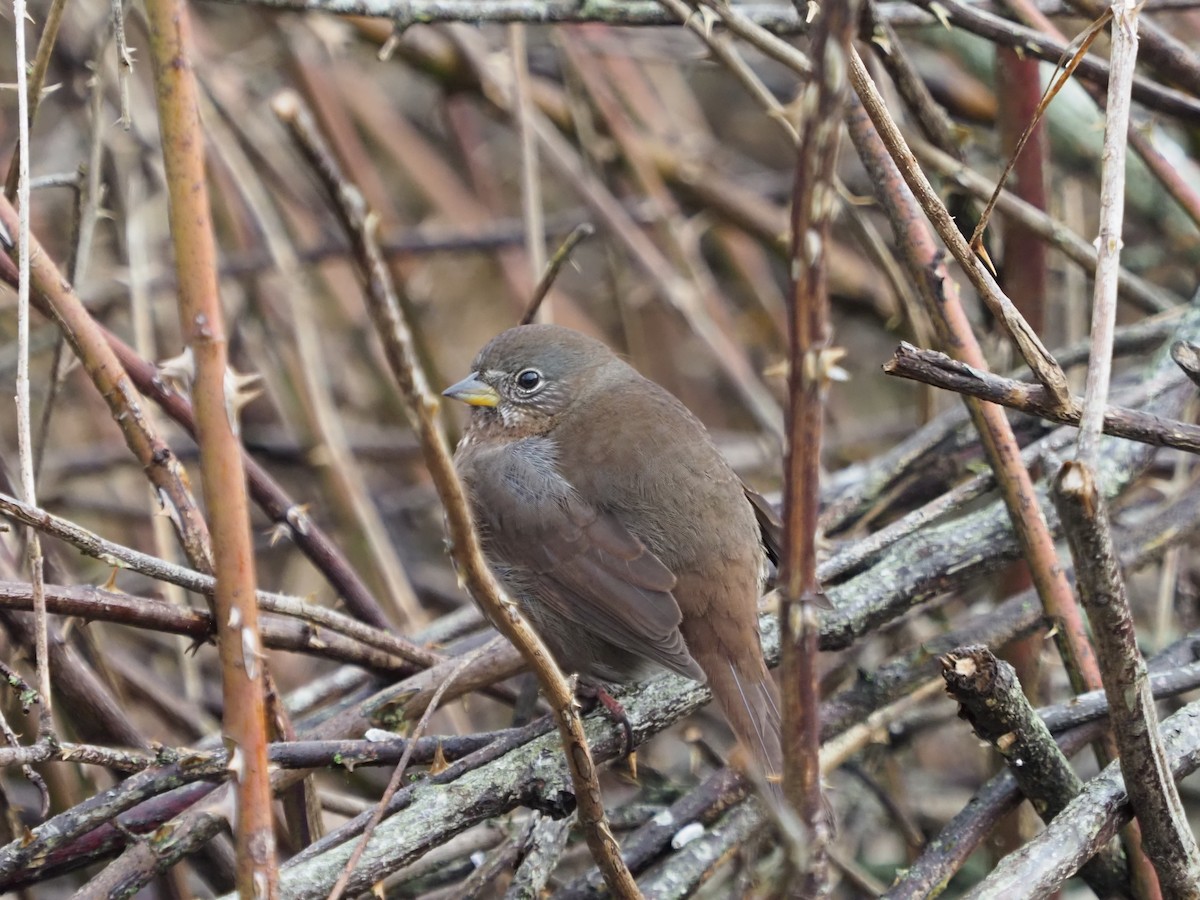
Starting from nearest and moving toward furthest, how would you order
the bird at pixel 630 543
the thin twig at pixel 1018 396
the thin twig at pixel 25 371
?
the thin twig at pixel 1018 396, the thin twig at pixel 25 371, the bird at pixel 630 543

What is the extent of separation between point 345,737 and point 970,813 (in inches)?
56.2

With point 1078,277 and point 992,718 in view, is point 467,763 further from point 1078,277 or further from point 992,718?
point 1078,277

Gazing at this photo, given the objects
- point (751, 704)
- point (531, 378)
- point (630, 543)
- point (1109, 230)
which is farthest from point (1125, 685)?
point (531, 378)

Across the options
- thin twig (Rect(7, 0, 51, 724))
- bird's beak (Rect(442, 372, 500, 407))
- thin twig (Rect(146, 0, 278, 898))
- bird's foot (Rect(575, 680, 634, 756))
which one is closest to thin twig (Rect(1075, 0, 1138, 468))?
thin twig (Rect(146, 0, 278, 898))

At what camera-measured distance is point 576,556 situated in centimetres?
334

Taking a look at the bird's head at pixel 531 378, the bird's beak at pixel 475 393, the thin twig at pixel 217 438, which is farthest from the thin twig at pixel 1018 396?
the bird's beak at pixel 475 393

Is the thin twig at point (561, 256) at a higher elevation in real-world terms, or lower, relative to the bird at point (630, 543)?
higher

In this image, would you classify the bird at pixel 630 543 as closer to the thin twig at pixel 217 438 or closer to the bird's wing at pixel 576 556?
the bird's wing at pixel 576 556

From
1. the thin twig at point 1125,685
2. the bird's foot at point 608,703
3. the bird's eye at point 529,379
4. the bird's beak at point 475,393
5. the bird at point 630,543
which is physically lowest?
the thin twig at point 1125,685

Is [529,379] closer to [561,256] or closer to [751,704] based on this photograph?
[561,256]

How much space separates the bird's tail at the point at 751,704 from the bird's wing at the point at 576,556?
0.11m

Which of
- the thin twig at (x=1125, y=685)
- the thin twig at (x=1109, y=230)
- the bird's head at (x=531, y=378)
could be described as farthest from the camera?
the bird's head at (x=531, y=378)

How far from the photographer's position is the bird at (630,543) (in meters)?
3.00

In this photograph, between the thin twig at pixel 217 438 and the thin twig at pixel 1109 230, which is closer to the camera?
the thin twig at pixel 217 438
